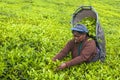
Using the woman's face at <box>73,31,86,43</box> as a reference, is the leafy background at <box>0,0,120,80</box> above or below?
below

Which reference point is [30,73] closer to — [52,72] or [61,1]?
[52,72]

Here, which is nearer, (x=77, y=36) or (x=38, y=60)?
(x=38, y=60)

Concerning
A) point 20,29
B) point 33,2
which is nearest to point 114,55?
point 20,29

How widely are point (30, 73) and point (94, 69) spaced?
1773mm

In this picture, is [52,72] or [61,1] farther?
[61,1]

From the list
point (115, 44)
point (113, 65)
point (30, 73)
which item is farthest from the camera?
point (115, 44)

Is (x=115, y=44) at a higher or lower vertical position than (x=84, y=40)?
lower

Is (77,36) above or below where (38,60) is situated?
above

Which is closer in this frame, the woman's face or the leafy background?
the leafy background

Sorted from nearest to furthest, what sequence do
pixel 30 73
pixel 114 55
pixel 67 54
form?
pixel 30 73, pixel 67 54, pixel 114 55

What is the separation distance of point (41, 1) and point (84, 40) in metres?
16.7

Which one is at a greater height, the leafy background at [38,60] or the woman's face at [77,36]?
the woman's face at [77,36]

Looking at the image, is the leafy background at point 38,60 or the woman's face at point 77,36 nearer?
the leafy background at point 38,60

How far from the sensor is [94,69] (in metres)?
8.05
